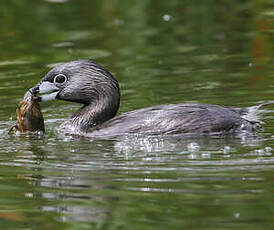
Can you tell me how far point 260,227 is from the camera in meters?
6.32

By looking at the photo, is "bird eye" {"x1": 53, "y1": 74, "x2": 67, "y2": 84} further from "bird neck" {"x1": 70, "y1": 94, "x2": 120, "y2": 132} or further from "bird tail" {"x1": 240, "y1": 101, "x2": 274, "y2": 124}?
"bird tail" {"x1": 240, "y1": 101, "x2": 274, "y2": 124}

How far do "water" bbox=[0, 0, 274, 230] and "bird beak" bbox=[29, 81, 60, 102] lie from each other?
15.4 inches

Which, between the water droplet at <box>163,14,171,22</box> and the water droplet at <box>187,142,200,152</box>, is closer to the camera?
the water droplet at <box>187,142,200,152</box>

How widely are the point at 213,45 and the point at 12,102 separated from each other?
13.3ft

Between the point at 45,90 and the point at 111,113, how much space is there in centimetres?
82

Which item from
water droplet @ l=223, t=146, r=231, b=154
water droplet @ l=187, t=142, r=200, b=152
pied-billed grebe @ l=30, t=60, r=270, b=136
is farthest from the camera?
pied-billed grebe @ l=30, t=60, r=270, b=136

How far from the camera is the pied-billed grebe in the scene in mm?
9609

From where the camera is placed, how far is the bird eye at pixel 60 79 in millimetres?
10406

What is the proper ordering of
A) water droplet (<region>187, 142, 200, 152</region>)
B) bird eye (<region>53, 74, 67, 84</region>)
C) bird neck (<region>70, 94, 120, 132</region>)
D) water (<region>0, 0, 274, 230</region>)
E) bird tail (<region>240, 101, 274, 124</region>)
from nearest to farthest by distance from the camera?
water (<region>0, 0, 274, 230</region>) → water droplet (<region>187, 142, 200, 152</region>) → bird tail (<region>240, 101, 274, 124</region>) → bird neck (<region>70, 94, 120, 132</region>) → bird eye (<region>53, 74, 67, 84</region>)

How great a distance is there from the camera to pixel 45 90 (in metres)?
10.4

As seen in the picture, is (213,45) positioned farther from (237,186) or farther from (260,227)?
(260,227)

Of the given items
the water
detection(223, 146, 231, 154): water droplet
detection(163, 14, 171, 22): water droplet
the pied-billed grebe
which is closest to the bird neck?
the pied-billed grebe

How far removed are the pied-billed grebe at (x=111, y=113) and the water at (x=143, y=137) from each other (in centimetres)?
20

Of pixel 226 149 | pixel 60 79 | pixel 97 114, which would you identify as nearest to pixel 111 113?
pixel 97 114
